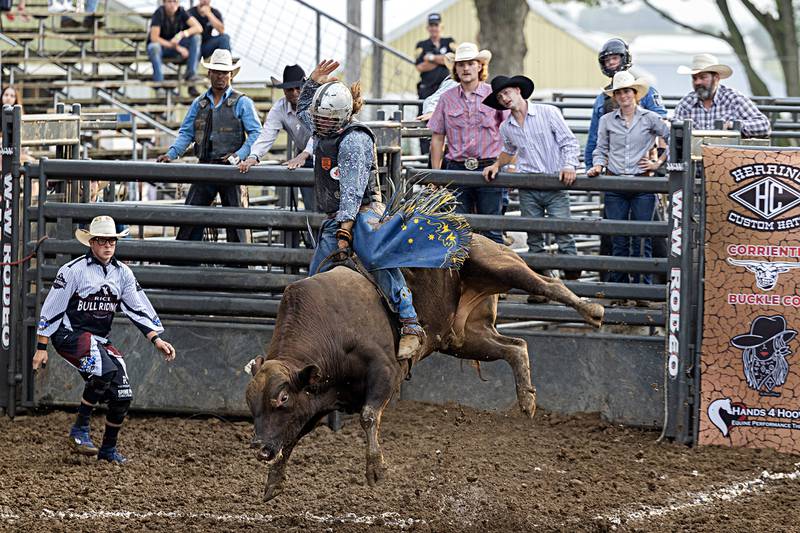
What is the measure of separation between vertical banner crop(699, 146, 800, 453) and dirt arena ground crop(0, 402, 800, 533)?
0.78 ft

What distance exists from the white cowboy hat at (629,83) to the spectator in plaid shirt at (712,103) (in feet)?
1.70

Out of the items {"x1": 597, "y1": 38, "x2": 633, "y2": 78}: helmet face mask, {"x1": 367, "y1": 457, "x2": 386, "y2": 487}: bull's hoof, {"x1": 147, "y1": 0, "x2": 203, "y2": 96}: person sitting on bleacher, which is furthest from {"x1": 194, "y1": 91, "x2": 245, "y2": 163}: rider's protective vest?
{"x1": 147, "y1": 0, "x2": 203, "y2": 96}: person sitting on bleacher

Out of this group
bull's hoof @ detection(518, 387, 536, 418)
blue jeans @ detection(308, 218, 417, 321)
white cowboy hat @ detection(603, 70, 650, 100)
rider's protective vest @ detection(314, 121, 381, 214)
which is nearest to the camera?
blue jeans @ detection(308, 218, 417, 321)

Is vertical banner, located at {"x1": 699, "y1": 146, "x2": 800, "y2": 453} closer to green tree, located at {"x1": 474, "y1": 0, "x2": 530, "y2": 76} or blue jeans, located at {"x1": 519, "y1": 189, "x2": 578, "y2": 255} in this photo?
blue jeans, located at {"x1": 519, "y1": 189, "x2": 578, "y2": 255}

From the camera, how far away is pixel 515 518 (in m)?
7.44

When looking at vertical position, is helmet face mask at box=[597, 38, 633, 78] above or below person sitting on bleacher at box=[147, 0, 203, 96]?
below

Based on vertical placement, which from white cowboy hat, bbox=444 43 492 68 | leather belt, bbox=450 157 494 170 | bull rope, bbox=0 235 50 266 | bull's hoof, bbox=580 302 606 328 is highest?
white cowboy hat, bbox=444 43 492 68

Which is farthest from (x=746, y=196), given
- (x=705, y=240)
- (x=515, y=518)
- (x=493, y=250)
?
(x=515, y=518)

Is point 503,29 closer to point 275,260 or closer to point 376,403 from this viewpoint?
point 275,260

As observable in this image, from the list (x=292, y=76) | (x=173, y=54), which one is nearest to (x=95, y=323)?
(x=292, y=76)

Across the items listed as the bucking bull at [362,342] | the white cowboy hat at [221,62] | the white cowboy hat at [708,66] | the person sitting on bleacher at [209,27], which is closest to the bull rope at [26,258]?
the white cowboy hat at [221,62]

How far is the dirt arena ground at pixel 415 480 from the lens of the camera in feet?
24.2

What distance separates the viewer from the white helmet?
289 inches

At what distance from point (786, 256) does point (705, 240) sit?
1.81 feet
